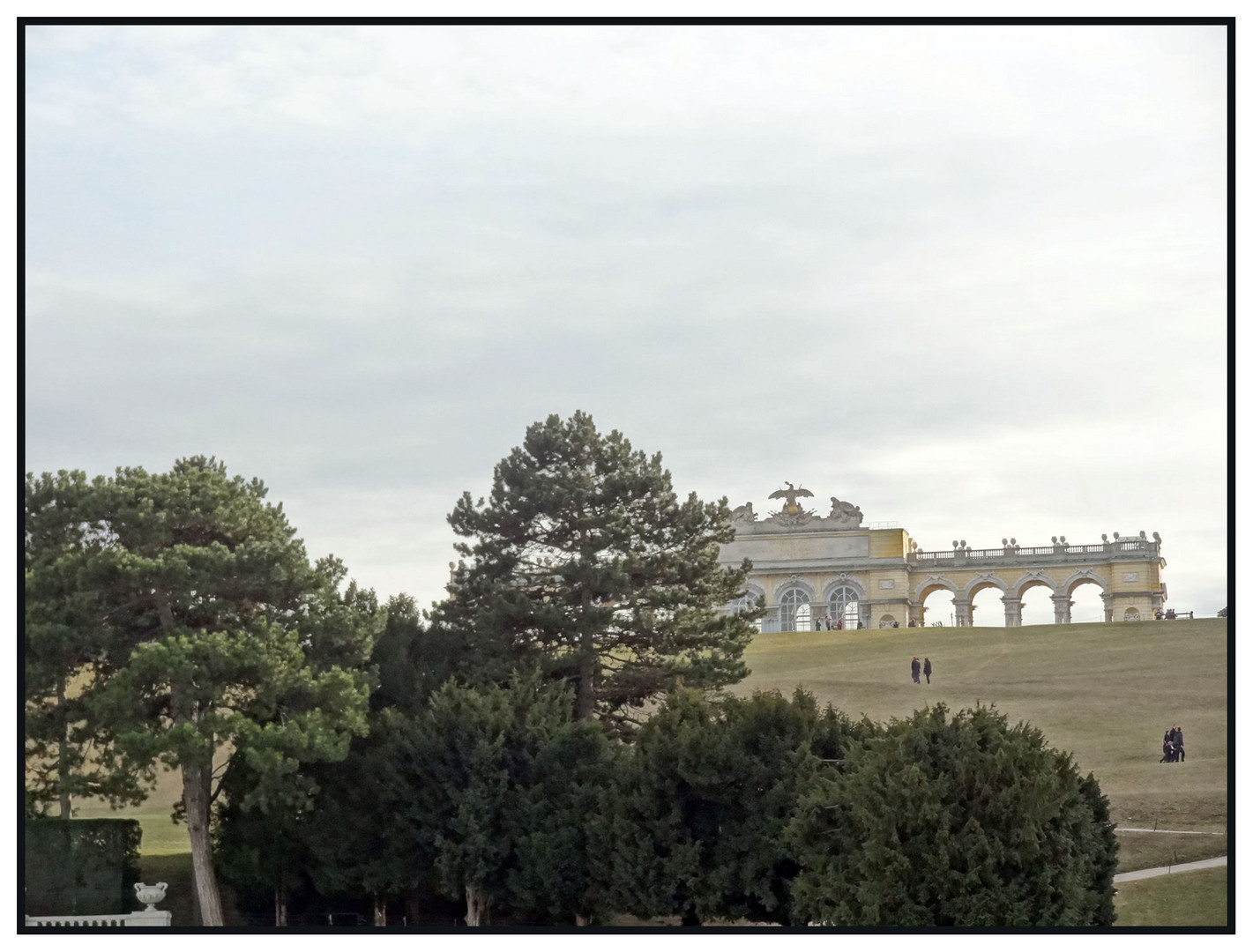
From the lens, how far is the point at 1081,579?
→ 233 feet

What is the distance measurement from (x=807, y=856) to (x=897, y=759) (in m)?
2.39

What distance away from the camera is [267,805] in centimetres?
2972

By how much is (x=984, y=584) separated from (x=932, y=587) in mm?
2494

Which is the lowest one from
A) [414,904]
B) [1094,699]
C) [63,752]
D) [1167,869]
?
[414,904]

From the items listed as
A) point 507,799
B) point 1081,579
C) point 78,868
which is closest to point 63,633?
point 78,868

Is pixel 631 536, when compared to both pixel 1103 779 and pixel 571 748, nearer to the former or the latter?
pixel 571 748

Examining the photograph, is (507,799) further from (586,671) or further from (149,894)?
(149,894)

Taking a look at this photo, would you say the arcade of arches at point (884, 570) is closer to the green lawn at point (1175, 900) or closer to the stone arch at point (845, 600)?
the stone arch at point (845, 600)

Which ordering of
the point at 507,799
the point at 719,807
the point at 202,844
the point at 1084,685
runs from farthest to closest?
the point at 1084,685
the point at 202,844
the point at 507,799
the point at 719,807

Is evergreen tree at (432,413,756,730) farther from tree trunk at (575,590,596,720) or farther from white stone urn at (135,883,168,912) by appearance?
white stone urn at (135,883,168,912)

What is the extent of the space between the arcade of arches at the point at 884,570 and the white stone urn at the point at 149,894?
148 feet

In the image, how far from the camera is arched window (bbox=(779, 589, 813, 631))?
72438mm

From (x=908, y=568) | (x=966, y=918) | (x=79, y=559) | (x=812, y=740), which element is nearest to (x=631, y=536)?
(x=812, y=740)

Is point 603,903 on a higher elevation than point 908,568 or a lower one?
lower
